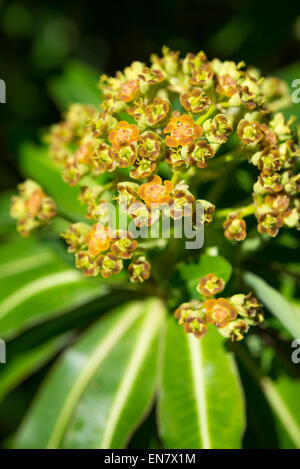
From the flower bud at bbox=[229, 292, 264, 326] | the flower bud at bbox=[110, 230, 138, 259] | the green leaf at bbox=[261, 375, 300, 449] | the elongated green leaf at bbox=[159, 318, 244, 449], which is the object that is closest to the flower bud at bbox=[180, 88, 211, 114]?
the flower bud at bbox=[110, 230, 138, 259]

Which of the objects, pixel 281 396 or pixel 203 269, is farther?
pixel 281 396

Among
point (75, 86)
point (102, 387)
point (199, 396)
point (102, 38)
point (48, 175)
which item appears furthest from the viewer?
point (102, 38)

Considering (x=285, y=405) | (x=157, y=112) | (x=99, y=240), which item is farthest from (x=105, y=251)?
(x=285, y=405)

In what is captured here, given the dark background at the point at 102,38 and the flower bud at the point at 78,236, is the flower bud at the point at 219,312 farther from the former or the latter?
the dark background at the point at 102,38

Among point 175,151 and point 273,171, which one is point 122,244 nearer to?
point 175,151

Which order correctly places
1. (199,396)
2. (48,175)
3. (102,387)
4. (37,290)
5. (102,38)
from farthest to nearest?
1. (102,38)
2. (48,175)
3. (37,290)
4. (102,387)
5. (199,396)

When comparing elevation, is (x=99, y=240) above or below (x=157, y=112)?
below

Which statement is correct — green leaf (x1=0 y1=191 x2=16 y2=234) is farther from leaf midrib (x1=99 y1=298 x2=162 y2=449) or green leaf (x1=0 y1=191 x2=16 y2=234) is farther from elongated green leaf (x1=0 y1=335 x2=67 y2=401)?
leaf midrib (x1=99 y1=298 x2=162 y2=449)
